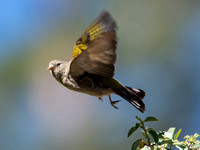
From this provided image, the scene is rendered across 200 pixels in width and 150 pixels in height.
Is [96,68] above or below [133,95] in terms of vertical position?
above

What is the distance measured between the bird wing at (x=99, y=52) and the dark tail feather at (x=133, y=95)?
0.31 meters

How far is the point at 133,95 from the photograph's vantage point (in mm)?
2943

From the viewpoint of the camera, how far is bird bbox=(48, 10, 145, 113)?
246cm

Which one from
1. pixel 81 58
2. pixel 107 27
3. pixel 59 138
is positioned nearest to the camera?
pixel 107 27

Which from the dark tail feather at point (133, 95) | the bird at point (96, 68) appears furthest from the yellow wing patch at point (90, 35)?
the dark tail feather at point (133, 95)

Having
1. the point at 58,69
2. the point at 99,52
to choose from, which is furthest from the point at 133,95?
the point at 58,69

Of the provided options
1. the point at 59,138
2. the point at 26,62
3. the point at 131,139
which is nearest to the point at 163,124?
the point at 131,139

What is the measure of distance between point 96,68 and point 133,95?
454 millimetres

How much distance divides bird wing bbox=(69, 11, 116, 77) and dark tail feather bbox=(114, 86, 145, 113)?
12.3 inches

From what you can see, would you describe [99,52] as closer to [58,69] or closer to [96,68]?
[96,68]

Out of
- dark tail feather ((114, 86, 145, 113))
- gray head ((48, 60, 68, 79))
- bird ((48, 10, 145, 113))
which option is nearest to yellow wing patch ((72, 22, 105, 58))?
bird ((48, 10, 145, 113))

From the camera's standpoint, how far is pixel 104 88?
9.86 ft

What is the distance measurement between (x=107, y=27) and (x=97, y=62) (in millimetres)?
345

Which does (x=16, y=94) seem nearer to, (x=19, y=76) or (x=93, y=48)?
(x=19, y=76)
